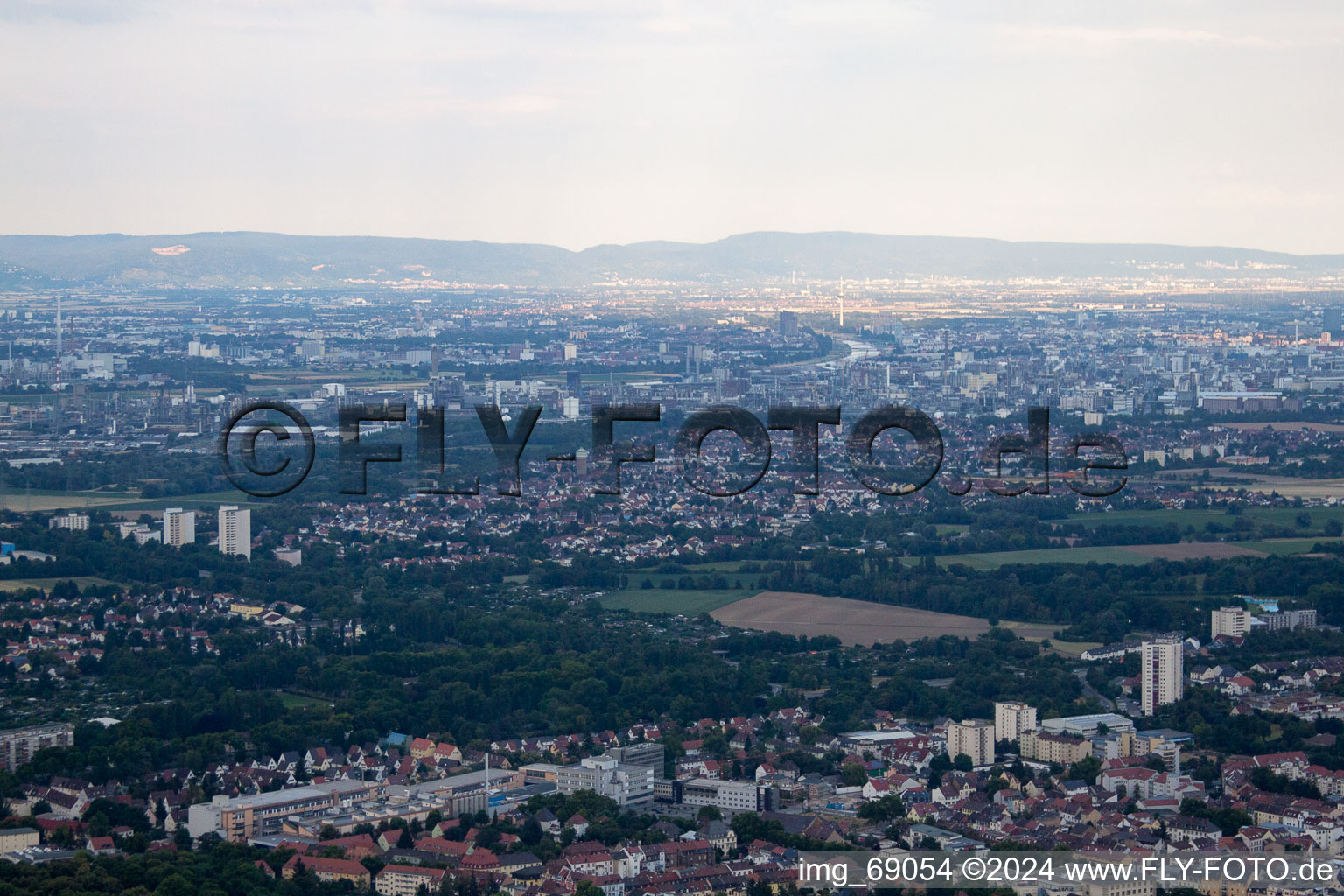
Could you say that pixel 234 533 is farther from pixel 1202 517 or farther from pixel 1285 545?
pixel 1285 545

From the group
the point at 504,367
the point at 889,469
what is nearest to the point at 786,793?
the point at 889,469

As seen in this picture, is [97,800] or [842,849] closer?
[842,849]

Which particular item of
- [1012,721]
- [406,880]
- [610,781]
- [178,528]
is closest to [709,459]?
[178,528]

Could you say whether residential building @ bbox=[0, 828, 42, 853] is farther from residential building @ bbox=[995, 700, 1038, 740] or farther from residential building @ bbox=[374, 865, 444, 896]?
residential building @ bbox=[995, 700, 1038, 740]

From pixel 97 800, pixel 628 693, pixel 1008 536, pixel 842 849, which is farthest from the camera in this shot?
pixel 1008 536

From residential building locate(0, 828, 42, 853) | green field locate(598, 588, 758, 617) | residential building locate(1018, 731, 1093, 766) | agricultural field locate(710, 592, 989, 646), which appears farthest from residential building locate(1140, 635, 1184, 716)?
residential building locate(0, 828, 42, 853)

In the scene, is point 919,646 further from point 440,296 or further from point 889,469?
point 440,296
